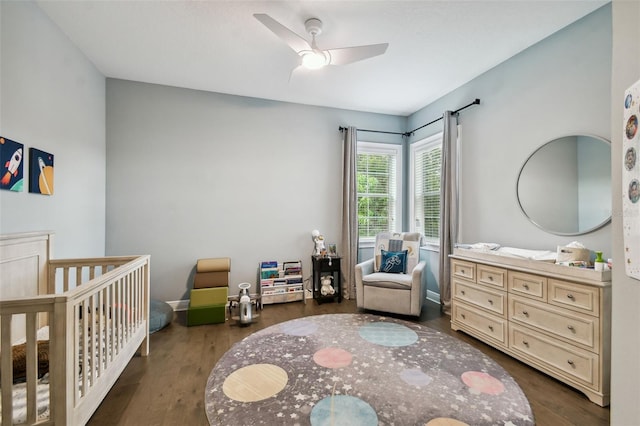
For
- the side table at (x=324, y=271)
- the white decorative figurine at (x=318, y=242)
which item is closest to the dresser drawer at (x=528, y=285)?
the side table at (x=324, y=271)

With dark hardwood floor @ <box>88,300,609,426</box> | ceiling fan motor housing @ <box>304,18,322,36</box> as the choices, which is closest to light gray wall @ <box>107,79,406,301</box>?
dark hardwood floor @ <box>88,300,609,426</box>

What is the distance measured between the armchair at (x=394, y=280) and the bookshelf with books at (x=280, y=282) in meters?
0.90

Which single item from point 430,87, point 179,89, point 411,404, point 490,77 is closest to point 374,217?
point 430,87

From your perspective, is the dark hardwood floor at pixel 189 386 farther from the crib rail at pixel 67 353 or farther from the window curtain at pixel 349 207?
the window curtain at pixel 349 207

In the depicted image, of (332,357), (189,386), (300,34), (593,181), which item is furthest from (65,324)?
(593,181)

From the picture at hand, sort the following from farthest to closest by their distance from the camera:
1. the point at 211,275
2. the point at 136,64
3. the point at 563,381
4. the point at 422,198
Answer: the point at 422,198 → the point at 211,275 → the point at 136,64 → the point at 563,381

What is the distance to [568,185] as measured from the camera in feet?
7.43

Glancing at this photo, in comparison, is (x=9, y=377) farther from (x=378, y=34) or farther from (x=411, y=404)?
(x=378, y=34)

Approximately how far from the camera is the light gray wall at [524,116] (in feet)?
6.75

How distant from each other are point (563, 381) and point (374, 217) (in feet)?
9.26

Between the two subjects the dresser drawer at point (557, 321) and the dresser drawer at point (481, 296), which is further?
the dresser drawer at point (481, 296)

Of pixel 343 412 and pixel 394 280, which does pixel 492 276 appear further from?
pixel 343 412

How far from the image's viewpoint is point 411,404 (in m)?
1.63

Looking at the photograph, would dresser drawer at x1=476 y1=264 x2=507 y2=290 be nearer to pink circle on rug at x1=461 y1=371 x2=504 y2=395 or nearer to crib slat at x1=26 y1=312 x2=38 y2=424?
pink circle on rug at x1=461 y1=371 x2=504 y2=395
